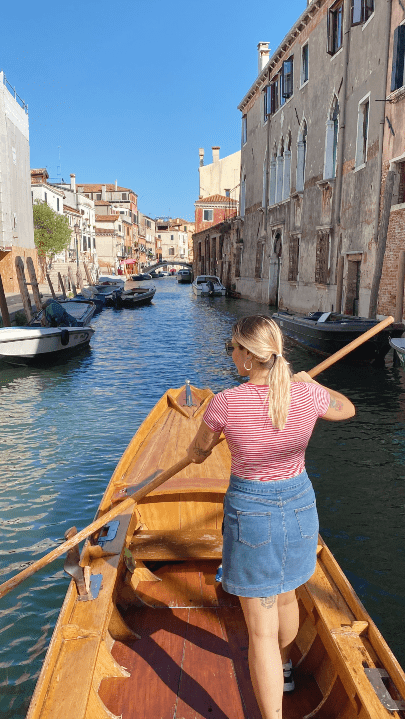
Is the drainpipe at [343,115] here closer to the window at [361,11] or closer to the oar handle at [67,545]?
the window at [361,11]

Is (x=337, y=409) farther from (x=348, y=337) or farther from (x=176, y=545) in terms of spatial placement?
(x=348, y=337)

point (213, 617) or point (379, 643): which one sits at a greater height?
point (379, 643)

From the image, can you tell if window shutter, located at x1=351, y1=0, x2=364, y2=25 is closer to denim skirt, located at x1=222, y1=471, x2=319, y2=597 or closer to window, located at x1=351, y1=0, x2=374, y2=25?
window, located at x1=351, y1=0, x2=374, y2=25

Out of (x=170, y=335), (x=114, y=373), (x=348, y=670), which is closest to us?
(x=348, y=670)

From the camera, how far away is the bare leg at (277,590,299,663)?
6.84 ft

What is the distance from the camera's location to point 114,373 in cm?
1168

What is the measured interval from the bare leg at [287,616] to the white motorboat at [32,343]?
10.4m

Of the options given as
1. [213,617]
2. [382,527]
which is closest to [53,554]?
[213,617]

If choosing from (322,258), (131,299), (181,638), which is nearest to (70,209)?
(131,299)

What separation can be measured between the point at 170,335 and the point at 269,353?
16299mm

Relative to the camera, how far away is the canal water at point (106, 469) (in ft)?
12.1

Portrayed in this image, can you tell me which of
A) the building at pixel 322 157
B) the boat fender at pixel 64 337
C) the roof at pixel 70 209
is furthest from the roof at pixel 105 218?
the boat fender at pixel 64 337

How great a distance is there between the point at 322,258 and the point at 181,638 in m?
15.6

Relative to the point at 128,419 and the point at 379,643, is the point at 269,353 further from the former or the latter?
the point at 128,419
